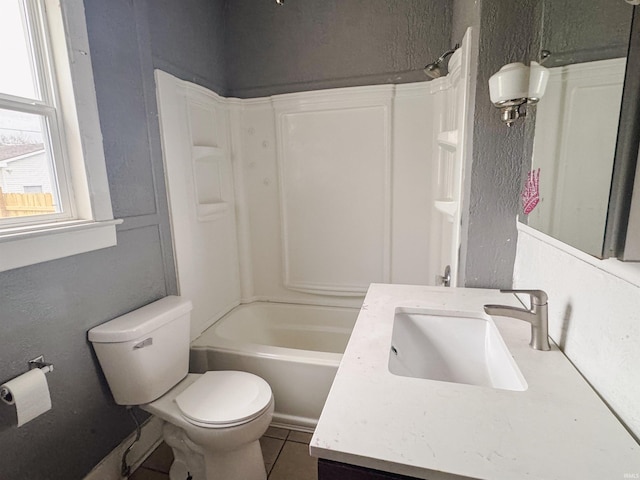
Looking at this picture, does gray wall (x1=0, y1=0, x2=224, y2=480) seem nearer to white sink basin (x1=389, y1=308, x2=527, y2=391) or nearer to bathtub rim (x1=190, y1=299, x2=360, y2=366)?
bathtub rim (x1=190, y1=299, x2=360, y2=366)

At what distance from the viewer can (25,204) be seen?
1188mm

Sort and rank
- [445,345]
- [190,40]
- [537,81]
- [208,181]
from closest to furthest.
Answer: [537,81] < [445,345] < [190,40] < [208,181]

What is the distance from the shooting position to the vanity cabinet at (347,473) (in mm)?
538

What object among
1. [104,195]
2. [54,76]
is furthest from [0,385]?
[54,76]

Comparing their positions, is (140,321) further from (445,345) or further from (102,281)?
(445,345)

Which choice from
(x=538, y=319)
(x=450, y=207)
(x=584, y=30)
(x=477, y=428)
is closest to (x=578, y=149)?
(x=584, y=30)

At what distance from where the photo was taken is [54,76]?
1.23 metres

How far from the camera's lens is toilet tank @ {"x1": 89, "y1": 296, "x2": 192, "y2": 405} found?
129 cm

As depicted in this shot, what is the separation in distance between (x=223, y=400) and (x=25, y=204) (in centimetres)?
107

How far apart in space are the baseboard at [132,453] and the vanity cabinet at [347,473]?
133 centimetres

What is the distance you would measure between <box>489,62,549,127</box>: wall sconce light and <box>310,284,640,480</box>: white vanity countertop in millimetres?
755

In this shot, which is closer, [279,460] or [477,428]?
[477,428]

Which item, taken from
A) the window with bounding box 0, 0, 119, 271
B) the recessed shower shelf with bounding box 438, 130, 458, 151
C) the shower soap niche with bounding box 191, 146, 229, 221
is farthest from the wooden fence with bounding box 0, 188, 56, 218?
the recessed shower shelf with bounding box 438, 130, 458, 151

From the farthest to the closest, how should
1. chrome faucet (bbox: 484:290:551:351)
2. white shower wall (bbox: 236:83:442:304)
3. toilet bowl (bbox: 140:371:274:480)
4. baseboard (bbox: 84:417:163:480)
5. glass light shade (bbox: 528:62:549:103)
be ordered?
white shower wall (bbox: 236:83:442:304)
baseboard (bbox: 84:417:163:480)
toilet bowl (bbox: 140:371:274:480)
glass light shade (bbox: 528:62:549:103)
chrome faucet (bbox: 484:290:551:351)
